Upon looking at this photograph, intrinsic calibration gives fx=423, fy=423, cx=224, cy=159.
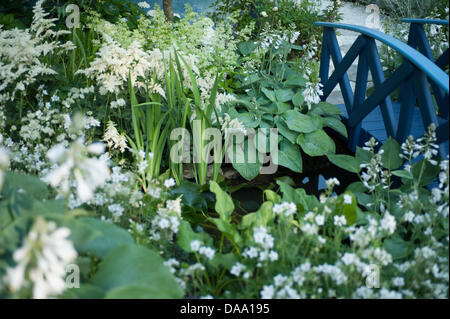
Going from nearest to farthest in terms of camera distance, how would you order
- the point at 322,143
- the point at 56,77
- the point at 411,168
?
the point at 411,168
the point at 56,77
the point at 322,143

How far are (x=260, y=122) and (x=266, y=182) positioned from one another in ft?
1.30

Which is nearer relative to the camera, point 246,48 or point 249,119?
point 249,119

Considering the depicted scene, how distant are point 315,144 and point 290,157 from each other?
0.64 ft

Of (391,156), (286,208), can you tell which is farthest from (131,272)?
(391,156)

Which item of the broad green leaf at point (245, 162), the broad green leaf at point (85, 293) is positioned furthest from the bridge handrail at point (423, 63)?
the broad green leaf at point (85, 293)

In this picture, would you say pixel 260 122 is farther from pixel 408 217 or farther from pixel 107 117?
pixel 408 217

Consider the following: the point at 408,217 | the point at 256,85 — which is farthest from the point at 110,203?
the point at 256,85

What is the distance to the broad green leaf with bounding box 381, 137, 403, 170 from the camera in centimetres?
223

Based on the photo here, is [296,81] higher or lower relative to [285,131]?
higher

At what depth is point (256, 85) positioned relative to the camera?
3.19 m

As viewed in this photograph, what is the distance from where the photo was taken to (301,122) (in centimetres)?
280

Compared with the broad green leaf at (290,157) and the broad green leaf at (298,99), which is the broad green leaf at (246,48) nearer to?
the broad green leaf at (298,99)

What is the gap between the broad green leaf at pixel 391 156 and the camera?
223 cm

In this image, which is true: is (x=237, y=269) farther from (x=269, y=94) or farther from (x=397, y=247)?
(x=269, y=94)
